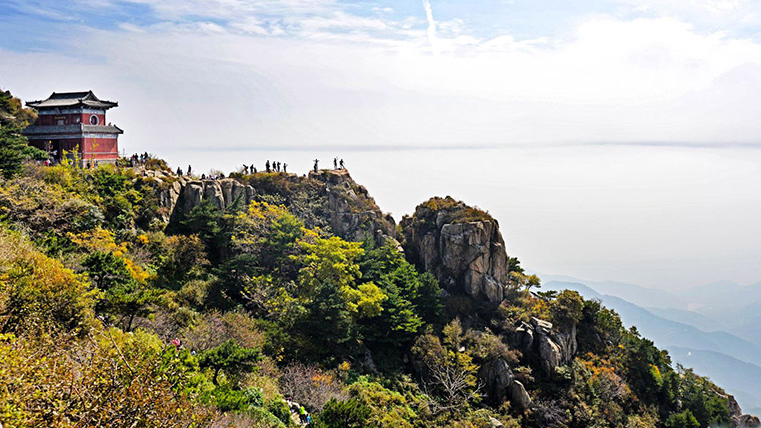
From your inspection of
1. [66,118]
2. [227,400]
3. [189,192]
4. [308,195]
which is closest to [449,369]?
[227,400]

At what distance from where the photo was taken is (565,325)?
1104 inches

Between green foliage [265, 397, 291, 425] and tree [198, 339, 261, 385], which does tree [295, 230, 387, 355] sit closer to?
green foliage [265, 397, 291, 425]

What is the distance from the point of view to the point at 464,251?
29.9m

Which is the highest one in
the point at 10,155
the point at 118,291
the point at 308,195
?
the point at 10,155

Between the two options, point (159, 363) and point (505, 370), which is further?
point (505, 370)

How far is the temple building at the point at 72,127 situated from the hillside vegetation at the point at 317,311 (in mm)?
3359

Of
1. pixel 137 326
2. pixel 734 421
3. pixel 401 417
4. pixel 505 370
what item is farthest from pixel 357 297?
pixel 734 421

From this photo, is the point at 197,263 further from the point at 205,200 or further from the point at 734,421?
the point at 734,421

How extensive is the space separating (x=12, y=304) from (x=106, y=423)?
6.88m

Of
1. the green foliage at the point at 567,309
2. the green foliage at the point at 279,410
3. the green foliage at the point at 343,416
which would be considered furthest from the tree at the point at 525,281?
the green foliage at the point at 279,410

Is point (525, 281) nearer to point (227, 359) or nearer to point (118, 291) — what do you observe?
point (227, 359)

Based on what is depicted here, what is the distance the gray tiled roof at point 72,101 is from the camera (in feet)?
101

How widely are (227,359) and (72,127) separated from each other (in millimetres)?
24153

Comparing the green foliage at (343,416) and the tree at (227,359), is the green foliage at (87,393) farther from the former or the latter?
the green foliage at (343,416)
